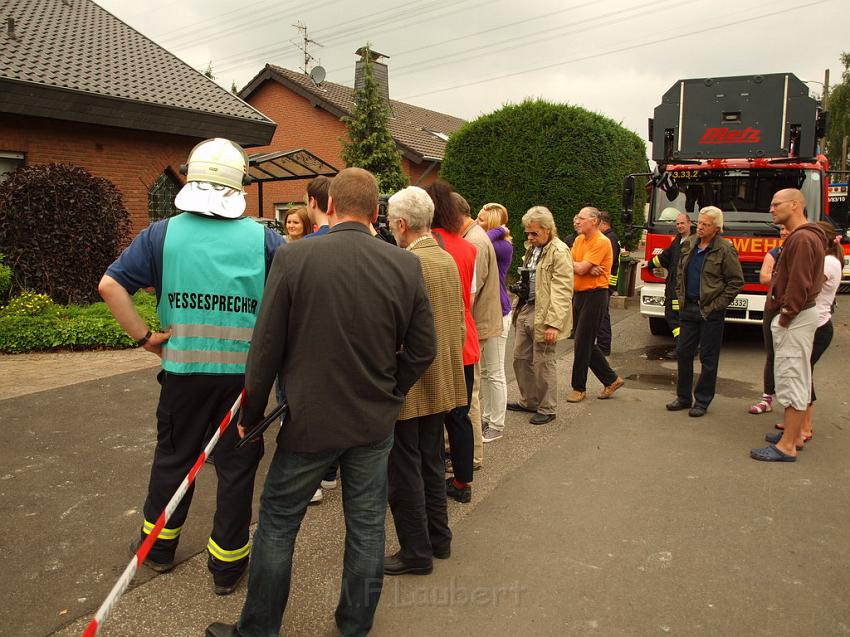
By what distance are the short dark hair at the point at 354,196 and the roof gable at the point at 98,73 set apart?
8883mm

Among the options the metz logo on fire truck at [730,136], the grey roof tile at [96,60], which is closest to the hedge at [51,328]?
the grey roof tile at [96,60]

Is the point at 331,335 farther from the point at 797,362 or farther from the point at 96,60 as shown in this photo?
the point at 96,60

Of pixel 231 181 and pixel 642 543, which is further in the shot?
pixel 642 543

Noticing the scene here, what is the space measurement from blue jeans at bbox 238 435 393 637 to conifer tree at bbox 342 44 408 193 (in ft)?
54.3

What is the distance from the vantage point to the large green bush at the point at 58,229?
8.80 meters

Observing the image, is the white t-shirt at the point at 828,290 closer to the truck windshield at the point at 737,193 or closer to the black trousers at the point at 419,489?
the black trousers at the point at 419,489

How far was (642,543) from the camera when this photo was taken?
12.0 feet

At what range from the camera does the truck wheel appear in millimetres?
9955

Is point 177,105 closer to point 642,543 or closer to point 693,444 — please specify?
point 693,444

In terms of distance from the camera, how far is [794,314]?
4738 millimetres

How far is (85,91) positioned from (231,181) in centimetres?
870

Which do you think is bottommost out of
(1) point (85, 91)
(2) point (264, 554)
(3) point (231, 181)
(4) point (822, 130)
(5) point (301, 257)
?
(2) point (264, 554)

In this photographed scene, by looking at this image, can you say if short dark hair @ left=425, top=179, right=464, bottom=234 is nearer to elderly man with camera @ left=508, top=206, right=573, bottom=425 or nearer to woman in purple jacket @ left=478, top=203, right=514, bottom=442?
woman in purple jacket @ left=478, top=203, right=514, bottom=442

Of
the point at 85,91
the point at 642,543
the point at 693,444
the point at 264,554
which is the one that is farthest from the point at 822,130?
the point at 85,91
